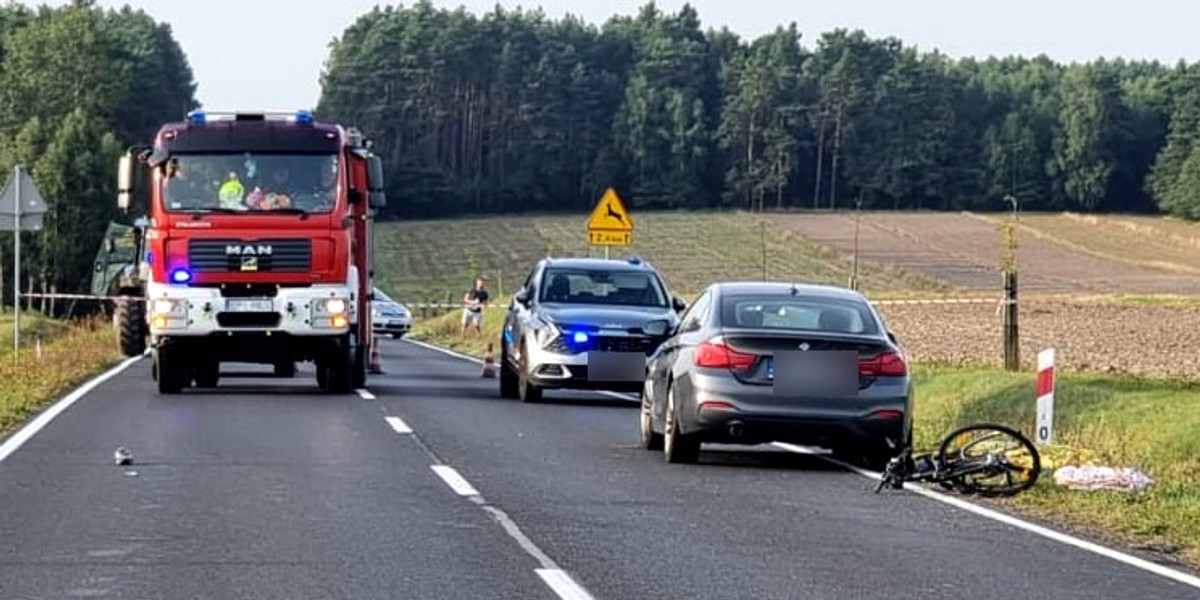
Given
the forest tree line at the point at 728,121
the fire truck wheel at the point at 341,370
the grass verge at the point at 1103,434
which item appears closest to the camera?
the grass verge at the point at 1103,434

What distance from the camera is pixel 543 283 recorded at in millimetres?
24703

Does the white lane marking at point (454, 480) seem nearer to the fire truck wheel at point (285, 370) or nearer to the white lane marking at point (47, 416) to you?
the white lane marking at point (47, 416)

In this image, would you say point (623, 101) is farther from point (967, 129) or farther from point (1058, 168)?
point (1058, 168)

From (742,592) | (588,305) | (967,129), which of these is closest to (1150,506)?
(742,592)

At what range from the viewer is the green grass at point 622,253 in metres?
74.1

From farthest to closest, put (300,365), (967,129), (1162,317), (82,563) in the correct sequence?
1. (967,129)
2. (1162,317)
3. (300,365)
4. (82,563)

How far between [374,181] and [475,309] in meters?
24.0

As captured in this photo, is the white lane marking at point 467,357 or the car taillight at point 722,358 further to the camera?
the white lane marking at point 467,357

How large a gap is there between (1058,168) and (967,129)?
495 inches

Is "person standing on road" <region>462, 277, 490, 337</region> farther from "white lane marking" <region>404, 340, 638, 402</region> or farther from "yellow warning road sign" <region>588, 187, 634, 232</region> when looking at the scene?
"yellow warning road sign" <region>588, 187, 634, 232</region>

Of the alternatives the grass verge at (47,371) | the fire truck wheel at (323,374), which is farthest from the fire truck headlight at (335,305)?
the grass verge at (47,371)

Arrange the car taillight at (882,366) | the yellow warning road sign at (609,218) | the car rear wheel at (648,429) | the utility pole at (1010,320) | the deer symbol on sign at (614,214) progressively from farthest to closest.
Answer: the deer symbol on sign at (614,214), the yellow warning road sign at (609,218), the utility pole at (1010,320), the car rear wheel at (648,429), the car taillight at (882,366)

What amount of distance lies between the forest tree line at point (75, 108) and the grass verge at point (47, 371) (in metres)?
41.5

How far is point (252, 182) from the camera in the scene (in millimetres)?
23219
